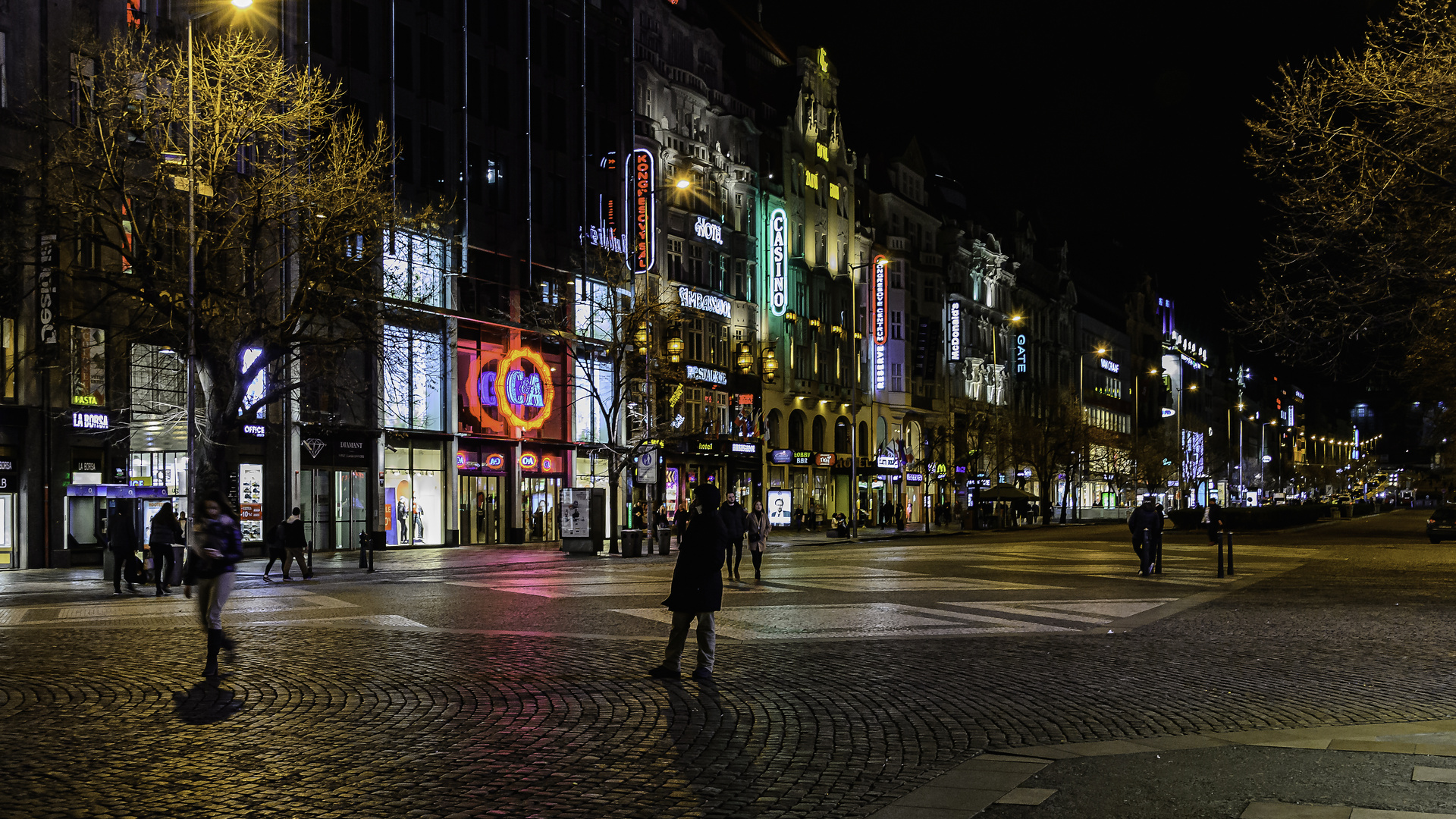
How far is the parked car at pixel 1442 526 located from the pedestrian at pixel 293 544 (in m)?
41.9

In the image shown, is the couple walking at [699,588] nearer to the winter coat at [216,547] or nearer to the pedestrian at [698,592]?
the pedestrian at [698,592]

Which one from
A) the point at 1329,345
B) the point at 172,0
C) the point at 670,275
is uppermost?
the point at 172,0

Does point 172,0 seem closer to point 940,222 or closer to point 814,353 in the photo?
point 814,353

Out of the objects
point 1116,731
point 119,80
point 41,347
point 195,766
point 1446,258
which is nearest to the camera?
point 195,766

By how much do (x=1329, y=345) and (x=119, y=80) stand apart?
24228 mm

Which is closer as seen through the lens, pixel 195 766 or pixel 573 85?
pixel 195 766

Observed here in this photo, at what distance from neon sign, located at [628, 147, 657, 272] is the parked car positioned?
105 ft

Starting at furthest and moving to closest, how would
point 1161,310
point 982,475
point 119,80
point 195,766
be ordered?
point 1161,310
point 982,475
point 119,80
point 195,766

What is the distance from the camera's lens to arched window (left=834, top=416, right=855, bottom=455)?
2867 inches

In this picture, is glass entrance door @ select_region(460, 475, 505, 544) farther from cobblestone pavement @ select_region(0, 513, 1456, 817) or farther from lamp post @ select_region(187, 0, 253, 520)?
cobblestone pavement @ select_region(0, 513, 1456, 817)

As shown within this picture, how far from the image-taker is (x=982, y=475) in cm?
7762

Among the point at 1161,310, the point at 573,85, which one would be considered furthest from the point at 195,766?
the point at 1161,310

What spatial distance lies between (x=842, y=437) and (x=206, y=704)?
63.5m

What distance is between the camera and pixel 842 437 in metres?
73.6
